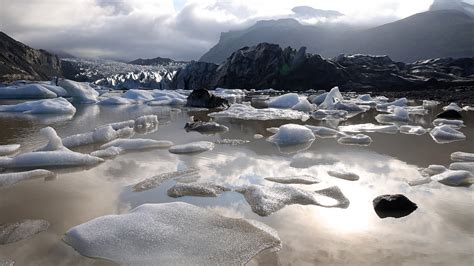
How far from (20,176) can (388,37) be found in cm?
11689

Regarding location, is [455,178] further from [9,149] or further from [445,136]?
[9,149]

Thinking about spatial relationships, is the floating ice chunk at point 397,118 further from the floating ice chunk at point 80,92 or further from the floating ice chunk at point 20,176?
the floating ice chunk at point 80,92

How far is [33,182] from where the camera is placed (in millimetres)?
4320

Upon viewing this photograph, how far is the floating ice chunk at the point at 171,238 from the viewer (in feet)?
8.26

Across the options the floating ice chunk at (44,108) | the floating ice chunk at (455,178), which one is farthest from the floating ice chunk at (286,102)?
the floating ice chunk at (455,178)

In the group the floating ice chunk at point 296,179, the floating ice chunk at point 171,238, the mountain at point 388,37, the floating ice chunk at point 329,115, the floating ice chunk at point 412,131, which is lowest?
the floating ice chunk at point 329,115

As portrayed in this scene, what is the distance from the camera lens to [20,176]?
4.43m

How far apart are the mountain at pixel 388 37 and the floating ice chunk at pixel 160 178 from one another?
104 metres

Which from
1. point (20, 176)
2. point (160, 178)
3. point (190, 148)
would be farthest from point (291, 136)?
point (20, 176)

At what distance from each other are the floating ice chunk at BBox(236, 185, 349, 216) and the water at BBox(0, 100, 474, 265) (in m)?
0.10

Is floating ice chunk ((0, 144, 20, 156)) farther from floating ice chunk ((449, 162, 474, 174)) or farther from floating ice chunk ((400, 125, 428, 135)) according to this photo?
floating ice chunk ((400, 125, 428, 135))

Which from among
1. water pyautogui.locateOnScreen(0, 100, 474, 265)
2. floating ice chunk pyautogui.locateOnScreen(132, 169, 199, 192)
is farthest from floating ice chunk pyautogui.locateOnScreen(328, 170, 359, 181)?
floating ice chunk pyautogui.locateOnScreen(132, 169, 199, 192)

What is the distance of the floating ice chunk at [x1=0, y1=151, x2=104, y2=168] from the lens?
196 inches

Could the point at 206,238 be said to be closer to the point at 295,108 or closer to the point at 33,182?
the point at 33,182
